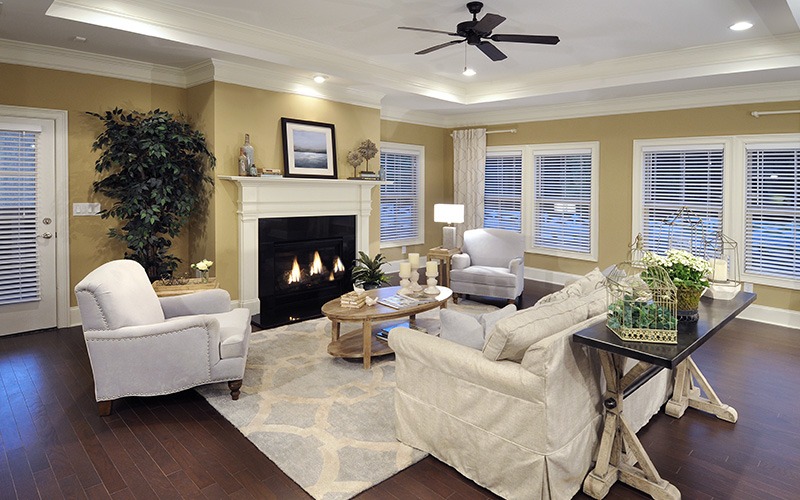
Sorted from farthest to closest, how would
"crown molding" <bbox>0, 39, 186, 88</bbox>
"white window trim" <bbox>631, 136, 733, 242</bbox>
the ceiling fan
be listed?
"white window trim" <bbox>631, 136, 733, 242</bbox> → "crown molding" <bbox>0, 39, 186, 88</bbox> → the ceiling fan

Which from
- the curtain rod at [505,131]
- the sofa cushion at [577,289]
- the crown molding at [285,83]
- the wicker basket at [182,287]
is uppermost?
the crown molding at [285,83]

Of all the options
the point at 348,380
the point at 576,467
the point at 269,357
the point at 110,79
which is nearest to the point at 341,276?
the point at 269,357

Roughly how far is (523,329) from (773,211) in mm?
5070

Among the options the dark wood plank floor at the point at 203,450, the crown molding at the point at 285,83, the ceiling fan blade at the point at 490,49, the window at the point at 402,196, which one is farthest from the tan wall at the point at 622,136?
the ceiling fan blade at the point at 490,49

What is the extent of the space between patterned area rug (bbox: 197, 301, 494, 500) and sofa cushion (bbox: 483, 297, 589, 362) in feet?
2.81

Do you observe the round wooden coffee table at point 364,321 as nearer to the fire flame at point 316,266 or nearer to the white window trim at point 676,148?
the fire flame at point 316,266

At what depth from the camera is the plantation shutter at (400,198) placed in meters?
8.30

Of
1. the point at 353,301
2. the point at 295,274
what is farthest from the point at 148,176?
the point at 353,301

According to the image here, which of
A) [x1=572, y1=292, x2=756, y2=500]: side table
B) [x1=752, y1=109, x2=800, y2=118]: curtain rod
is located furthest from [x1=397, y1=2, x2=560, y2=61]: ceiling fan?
[x1=752, y1=109, x2=800, y2=118]: curtain rod

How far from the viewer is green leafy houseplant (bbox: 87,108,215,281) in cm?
494

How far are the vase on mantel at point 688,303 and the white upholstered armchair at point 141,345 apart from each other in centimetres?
271

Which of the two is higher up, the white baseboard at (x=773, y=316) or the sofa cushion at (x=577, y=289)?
the sofa cushion at (x=577, y=289)

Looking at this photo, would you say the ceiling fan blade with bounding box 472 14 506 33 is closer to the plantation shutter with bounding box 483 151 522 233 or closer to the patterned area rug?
the patterned area rug

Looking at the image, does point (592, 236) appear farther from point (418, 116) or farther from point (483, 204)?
point (418, 116)
